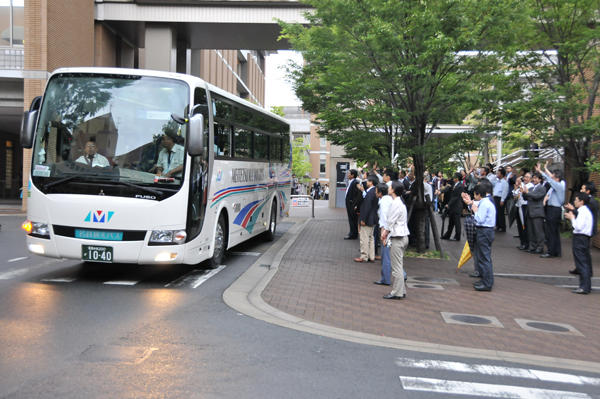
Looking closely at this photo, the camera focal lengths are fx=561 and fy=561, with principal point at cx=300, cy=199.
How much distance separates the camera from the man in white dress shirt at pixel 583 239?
9602 mm

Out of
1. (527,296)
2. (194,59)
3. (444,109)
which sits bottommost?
(527,296)

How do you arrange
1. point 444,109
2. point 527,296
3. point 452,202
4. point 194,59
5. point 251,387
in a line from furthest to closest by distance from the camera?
1. point 194,59
2. point 452,202
3. point 444,109
4. point 527,296
5. point 251,387

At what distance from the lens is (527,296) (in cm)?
930

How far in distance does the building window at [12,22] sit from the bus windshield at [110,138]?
18.7 metres

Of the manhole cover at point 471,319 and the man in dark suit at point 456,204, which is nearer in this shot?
the manhole cover at point 471,319

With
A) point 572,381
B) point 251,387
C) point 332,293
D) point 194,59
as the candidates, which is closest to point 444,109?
point 332,293

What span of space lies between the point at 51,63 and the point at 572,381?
2495 centimetres

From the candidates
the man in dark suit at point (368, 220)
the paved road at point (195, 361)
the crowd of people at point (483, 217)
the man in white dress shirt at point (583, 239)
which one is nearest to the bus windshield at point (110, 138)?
the paved road at point (195, 361)

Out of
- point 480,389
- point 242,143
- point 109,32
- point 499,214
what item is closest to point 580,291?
point 480,389

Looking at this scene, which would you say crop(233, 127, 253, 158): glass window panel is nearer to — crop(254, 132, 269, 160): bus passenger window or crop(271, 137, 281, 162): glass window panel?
crop(254, 132, 269, 160): bus passenger window

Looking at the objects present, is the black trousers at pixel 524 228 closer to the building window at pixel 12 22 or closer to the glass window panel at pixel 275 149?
the glass window panel at pixel 275 149

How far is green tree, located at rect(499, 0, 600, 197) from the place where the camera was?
13055 mm

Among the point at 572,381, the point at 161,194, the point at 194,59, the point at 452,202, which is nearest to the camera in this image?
the point at 572,381

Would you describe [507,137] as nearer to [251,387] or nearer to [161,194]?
[161,194]
